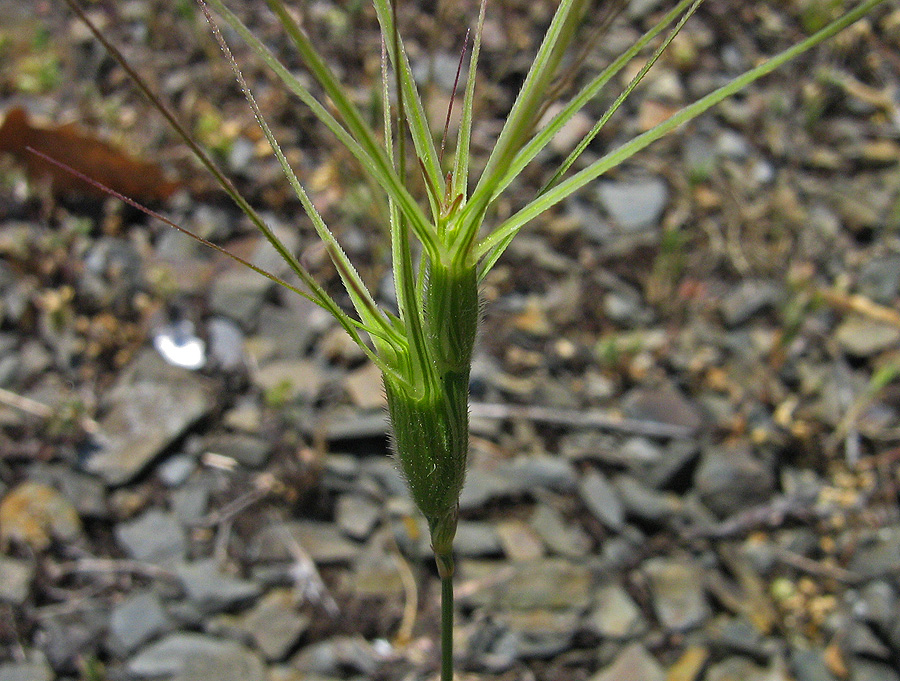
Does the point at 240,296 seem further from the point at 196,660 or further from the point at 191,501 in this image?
the point at 196,660

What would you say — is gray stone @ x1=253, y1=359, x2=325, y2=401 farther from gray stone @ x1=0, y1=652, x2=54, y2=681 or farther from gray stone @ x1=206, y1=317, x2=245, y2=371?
gray stone @ x1=0, y1=652, x2=54, y2=681

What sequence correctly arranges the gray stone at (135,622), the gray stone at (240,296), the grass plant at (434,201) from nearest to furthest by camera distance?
the grass plant at (434,201) < the gray stone at (135,622) < the gray stone at (240,296)

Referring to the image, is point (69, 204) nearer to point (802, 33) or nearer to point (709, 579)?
point (709, 579)

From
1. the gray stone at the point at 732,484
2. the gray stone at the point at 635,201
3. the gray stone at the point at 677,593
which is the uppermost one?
the gray stone at the point at 635,201

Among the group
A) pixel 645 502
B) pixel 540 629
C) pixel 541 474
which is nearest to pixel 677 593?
pixel 645 502

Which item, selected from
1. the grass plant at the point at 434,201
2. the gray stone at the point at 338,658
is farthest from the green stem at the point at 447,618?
the gray stone at the point at 338,658

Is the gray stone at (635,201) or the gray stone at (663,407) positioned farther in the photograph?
the gray stone at (635,201)

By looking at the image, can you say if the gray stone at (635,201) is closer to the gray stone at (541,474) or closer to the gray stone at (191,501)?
the gray stone at (541,474)
